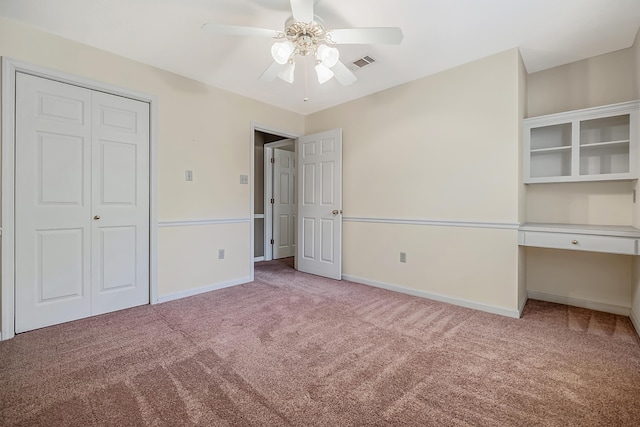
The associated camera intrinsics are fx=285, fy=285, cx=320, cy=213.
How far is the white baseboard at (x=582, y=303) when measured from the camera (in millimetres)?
2654

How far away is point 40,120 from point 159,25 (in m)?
1.25

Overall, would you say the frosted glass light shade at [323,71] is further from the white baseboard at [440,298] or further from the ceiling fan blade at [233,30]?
the white baseboard at [440,298]

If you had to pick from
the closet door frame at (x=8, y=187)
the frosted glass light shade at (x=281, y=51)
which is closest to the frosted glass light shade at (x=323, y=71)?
the frosted glass light shade at (x=281, y=51)

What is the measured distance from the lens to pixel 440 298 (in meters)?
3.06

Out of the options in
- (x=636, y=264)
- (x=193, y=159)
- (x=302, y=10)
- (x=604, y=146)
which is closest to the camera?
(x=302, y=10)

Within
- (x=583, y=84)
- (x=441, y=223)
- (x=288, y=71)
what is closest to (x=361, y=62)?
(x=288, y=71)

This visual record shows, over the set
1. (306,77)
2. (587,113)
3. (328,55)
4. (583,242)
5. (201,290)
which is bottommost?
(201,290)

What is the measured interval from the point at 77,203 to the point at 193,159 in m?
1.14

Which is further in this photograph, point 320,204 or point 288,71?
point 320,204

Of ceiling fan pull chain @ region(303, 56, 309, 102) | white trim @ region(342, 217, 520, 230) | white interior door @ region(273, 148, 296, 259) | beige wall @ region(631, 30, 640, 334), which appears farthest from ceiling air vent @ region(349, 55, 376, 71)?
white interior door @ region(273, 148, 296, 259)

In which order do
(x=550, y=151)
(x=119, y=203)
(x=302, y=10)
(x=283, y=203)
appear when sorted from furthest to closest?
(x=283, y=203) → (x=550, y=151) → (x=119, y=203) → (x=302, y=10)

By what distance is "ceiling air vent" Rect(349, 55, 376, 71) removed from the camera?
2.76 metres

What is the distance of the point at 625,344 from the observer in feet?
6.84

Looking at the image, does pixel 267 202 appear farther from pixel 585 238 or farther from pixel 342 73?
pixel 585 238
